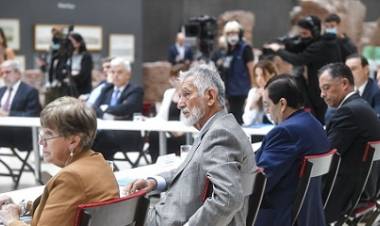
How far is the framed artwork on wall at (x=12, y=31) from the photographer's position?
1203 centimetres

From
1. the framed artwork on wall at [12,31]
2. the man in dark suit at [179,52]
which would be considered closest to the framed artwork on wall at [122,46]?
the man in dark suit at [179,52]

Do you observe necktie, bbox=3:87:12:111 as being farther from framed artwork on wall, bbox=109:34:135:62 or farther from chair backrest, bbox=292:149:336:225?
framed artwork on wall, bbox=109:34:135:62

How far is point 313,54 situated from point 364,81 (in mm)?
994

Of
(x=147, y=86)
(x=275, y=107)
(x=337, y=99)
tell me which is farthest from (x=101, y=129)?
(x=147, y=86)

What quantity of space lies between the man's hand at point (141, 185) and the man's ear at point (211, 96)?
456mm

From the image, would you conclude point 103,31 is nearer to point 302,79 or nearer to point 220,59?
point 220,59

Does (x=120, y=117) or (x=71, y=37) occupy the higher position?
(x=71, y=37)

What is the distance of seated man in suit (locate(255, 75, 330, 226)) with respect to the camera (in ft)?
12.0

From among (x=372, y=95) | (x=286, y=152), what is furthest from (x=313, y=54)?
(x=286, y=152)

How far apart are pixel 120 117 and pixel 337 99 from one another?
117 inches

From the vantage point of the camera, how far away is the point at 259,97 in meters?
6.72

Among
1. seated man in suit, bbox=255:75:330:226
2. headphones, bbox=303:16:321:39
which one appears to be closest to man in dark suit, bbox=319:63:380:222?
seated man in suit, bbox=255:75:330:226

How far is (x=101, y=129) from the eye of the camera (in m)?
6.79

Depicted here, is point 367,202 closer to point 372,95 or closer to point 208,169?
point 372,95
